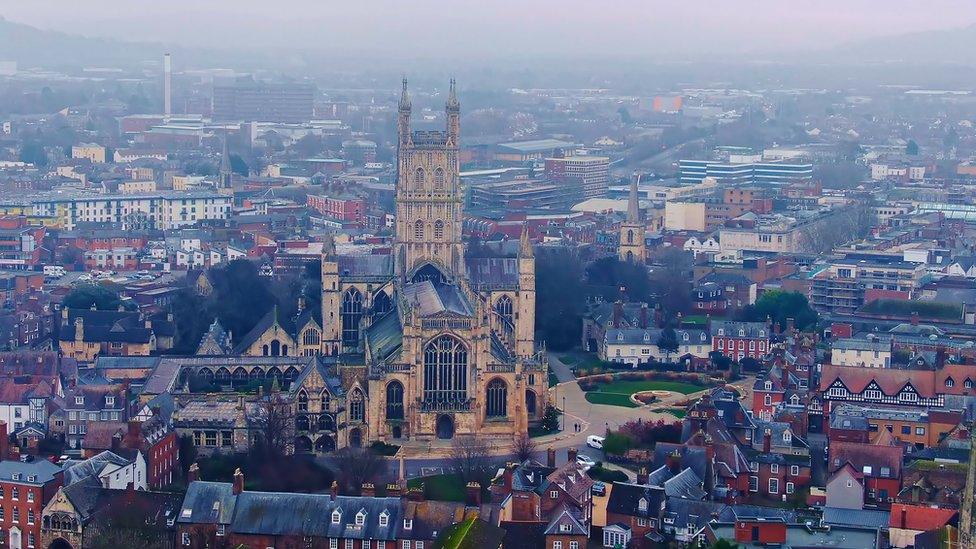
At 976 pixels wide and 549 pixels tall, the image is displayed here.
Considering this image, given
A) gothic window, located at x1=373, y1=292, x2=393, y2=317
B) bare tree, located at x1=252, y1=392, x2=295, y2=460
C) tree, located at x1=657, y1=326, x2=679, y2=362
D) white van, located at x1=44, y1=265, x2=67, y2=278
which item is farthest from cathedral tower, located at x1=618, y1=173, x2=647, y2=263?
bare tree, located at x1=252, y1=392, x2=295, y2=460

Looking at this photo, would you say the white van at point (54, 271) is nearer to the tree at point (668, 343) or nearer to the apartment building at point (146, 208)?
the apartment building at point (146, 208)

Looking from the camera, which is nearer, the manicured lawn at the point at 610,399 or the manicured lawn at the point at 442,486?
the manicured lawn at the point at 442,486

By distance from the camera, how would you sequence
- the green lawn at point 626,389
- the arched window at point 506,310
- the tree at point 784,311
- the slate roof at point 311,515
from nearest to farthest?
the slate roof at point 311,515 < the green lawn at point 626,389 < the arched window at point 506,310 < the tree at point 784,311

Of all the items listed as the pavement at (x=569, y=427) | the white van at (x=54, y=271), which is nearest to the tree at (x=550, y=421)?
the pavement at (x=569, y=427)

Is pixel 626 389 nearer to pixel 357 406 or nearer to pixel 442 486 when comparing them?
pixel 357 406

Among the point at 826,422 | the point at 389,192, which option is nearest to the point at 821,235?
the point at 389,192

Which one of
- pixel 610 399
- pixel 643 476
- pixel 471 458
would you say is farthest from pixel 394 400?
pixel 643 476

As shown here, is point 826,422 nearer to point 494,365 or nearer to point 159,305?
point 494,365
